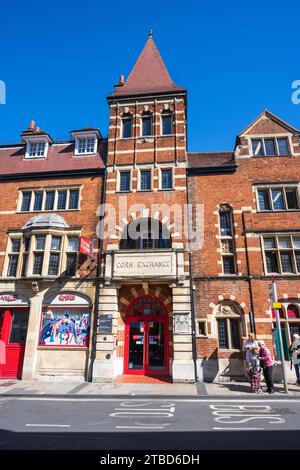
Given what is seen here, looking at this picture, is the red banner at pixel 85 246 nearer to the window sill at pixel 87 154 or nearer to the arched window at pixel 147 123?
the window sill at pixel 87 154

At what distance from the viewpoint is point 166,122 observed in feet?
56.6

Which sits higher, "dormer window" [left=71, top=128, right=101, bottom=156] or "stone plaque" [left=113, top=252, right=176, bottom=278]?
"dormer window" [left=71, top=128, right=101, bottom=156]

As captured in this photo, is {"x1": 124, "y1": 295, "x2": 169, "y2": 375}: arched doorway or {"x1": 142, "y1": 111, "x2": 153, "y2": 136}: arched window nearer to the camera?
{"x1": 124, "y1": 295, "x2": 169, "y2": 375}: arched doorway

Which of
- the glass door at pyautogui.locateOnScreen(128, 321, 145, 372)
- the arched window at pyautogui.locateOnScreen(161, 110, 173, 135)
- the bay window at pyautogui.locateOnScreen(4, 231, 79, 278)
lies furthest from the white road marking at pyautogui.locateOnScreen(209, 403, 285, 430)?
the arched window at pyautogui.locateOnScreen(161, 110, 173, 135)

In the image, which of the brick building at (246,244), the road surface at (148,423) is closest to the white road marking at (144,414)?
the road surface at (148,423)

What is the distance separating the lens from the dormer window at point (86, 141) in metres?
18.0

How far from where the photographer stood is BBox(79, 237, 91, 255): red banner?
14276 millimetres

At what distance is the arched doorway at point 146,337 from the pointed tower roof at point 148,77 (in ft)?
41.4

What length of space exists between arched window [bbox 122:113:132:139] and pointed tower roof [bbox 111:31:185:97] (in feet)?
4.67

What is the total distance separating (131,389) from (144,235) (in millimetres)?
7253

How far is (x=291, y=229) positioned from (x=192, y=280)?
5.63m

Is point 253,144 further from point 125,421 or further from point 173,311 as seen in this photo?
point 125,421

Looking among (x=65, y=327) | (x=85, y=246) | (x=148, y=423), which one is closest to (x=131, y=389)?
(x=148, y=423)

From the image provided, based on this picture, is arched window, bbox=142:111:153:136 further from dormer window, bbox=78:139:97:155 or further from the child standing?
the child standing
